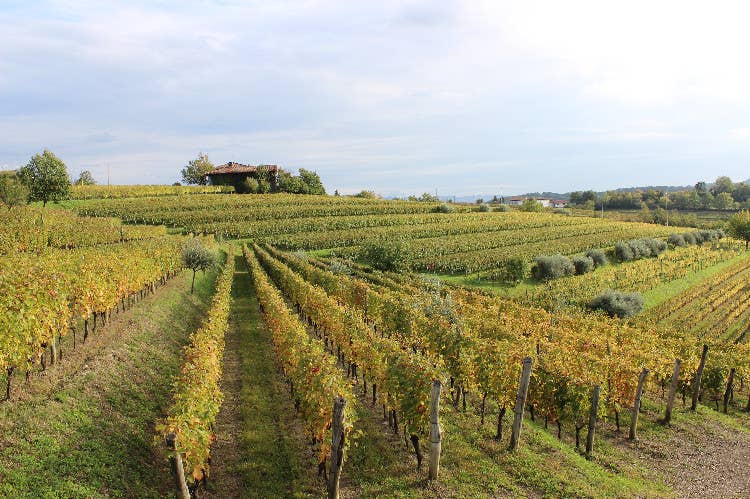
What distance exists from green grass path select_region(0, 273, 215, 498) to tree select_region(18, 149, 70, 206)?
4861 centimetres

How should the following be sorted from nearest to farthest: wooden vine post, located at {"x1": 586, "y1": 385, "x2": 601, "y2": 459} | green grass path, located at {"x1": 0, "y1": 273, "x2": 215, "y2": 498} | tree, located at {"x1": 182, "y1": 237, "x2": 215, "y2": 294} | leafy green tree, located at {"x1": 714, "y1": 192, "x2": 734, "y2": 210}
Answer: green grass path, located at {"x1": 0, "y1": 273, "x2": 215, "y2": 498} < wooden vine post, located at {"x1": 586, "y1": 385, "x2": 601, "y2": 459} < tree, located at {"x1": 182, "y1": 237, "x2": 215, "y2": 294} < leafy green tree, located at {"x1": 714, "y1": 192, "x2": 734, "y2": 210}

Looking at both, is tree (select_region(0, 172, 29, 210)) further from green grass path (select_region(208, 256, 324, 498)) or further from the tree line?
the tree line

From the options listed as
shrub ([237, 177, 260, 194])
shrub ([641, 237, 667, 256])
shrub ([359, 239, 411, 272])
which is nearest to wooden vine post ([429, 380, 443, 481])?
shrub ([359, 239, 411, 272])

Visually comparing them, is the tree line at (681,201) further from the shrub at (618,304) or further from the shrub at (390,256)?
the shrub at (390,256)

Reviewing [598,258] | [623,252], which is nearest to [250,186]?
[598,258]

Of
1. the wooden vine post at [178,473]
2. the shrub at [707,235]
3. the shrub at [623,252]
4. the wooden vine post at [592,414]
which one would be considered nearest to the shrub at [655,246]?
the shrub at [623,252]

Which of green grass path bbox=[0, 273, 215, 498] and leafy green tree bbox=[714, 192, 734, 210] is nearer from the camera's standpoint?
green grass path bbox=[0, 273, 215, 498]

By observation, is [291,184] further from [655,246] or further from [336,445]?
[336,445]

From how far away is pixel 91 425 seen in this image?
463 inches

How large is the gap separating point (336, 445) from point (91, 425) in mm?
7055

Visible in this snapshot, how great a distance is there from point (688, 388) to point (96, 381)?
77.6ft

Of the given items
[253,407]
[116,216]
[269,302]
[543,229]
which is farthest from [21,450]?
[543,229]

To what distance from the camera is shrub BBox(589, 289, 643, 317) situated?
127 ft

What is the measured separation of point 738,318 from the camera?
125 feet
